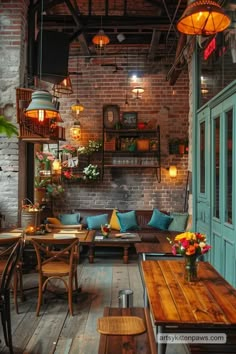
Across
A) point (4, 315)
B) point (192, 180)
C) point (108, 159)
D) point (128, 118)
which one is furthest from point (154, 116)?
point (4, 315)

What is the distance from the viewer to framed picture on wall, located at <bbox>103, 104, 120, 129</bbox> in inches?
330

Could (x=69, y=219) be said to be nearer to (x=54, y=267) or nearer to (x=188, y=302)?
(x=54, y=267)

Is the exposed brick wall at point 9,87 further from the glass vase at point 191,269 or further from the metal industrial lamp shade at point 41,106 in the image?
the glass vase at point 191,269

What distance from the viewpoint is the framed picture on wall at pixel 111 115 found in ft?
27.5

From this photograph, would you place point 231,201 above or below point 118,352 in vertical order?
above

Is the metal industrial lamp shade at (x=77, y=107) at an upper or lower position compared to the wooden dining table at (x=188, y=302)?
upper

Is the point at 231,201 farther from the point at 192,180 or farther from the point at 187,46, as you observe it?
the point at 187,46

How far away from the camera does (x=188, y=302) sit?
2188mm

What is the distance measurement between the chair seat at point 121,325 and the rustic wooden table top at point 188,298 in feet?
1.05

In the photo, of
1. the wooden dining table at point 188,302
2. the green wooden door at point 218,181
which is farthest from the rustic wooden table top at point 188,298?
the green wooden door at point 218,181

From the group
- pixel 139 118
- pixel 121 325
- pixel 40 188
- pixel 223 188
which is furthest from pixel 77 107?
pixel 121 325

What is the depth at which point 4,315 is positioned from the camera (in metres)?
3.02

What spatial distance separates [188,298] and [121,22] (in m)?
5.63

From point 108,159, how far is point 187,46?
11.0 feet
